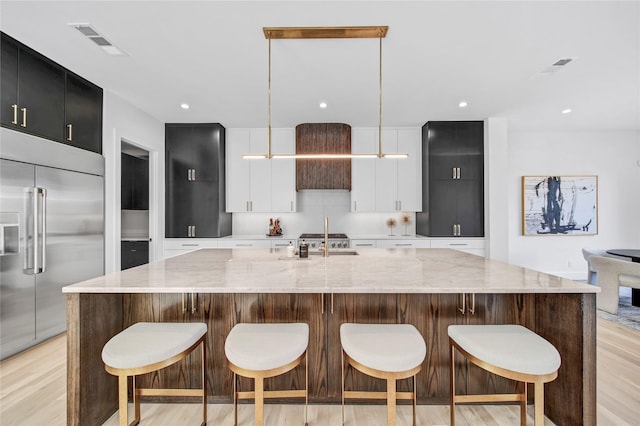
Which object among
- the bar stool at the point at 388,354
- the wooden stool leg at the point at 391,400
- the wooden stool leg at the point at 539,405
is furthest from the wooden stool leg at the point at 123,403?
the wooden stool leg at the point at 539,405

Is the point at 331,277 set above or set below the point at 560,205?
below

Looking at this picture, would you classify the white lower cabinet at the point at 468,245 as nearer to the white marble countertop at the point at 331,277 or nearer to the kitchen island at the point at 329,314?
the white marble countertop at the point at 331,277

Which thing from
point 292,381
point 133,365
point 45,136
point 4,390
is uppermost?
point 45,136

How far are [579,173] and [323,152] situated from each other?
15.2 ft

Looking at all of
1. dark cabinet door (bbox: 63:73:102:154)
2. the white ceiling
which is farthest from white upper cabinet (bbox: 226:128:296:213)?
dark cabinet door (bbox: 63:73:102:154)

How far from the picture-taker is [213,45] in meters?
2.51

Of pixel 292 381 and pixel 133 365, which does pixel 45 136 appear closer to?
pixel 133 365

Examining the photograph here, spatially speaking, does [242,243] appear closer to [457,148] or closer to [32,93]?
[32,93]

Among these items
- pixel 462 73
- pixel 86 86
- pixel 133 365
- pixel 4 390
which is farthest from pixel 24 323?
pixel 462 73

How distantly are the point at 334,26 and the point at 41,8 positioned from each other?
6.71 ft

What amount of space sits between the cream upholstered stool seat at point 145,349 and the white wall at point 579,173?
5632 mm

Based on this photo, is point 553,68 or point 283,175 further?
point 283,175

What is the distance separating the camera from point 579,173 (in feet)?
17.6

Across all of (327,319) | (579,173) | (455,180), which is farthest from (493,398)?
(579,173)
